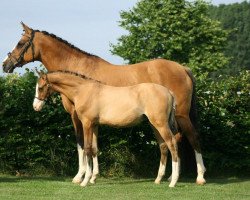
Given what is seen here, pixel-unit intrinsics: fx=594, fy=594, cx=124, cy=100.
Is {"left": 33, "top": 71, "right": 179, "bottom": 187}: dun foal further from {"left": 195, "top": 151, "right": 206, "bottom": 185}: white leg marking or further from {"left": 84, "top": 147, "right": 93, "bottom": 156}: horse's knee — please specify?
{"left": 195, "top": 151, "right": 206, "bottom": 185}: white leg marking

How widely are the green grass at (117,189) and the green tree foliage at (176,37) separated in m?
25.9

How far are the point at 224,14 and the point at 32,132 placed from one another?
53.1 m

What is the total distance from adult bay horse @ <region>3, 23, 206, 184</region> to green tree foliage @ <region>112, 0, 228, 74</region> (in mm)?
25303

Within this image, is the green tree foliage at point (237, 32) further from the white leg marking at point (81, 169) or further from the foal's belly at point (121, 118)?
the foal's belly at point (121, 118)

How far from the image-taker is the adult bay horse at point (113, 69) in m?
11.4

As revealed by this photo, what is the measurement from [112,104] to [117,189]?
150 centimetres

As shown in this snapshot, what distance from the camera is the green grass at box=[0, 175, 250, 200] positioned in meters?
9.27

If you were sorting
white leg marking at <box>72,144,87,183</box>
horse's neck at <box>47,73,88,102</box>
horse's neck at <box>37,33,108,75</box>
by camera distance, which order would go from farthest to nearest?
horse's neck at <box>37,33,108,75</box> < white leg marking at <box>72,144,87,183</box> < horse's neck at <box>47,73,88,102</box>

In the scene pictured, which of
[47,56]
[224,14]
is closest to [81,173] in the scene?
[47,56]

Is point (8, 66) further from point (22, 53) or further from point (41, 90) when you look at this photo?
point (41, 90)

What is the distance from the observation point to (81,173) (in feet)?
36.3

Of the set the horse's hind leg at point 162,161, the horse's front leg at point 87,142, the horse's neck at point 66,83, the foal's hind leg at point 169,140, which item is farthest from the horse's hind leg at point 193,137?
the horse's neck at point 66,83

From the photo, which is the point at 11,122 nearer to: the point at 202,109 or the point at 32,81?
the point at 32,81

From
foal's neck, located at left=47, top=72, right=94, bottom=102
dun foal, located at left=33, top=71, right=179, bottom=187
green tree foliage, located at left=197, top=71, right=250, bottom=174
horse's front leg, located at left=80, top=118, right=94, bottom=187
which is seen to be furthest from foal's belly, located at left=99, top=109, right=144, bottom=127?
green tree foliage, located at left=197, top=71, right=250, bottom=174
